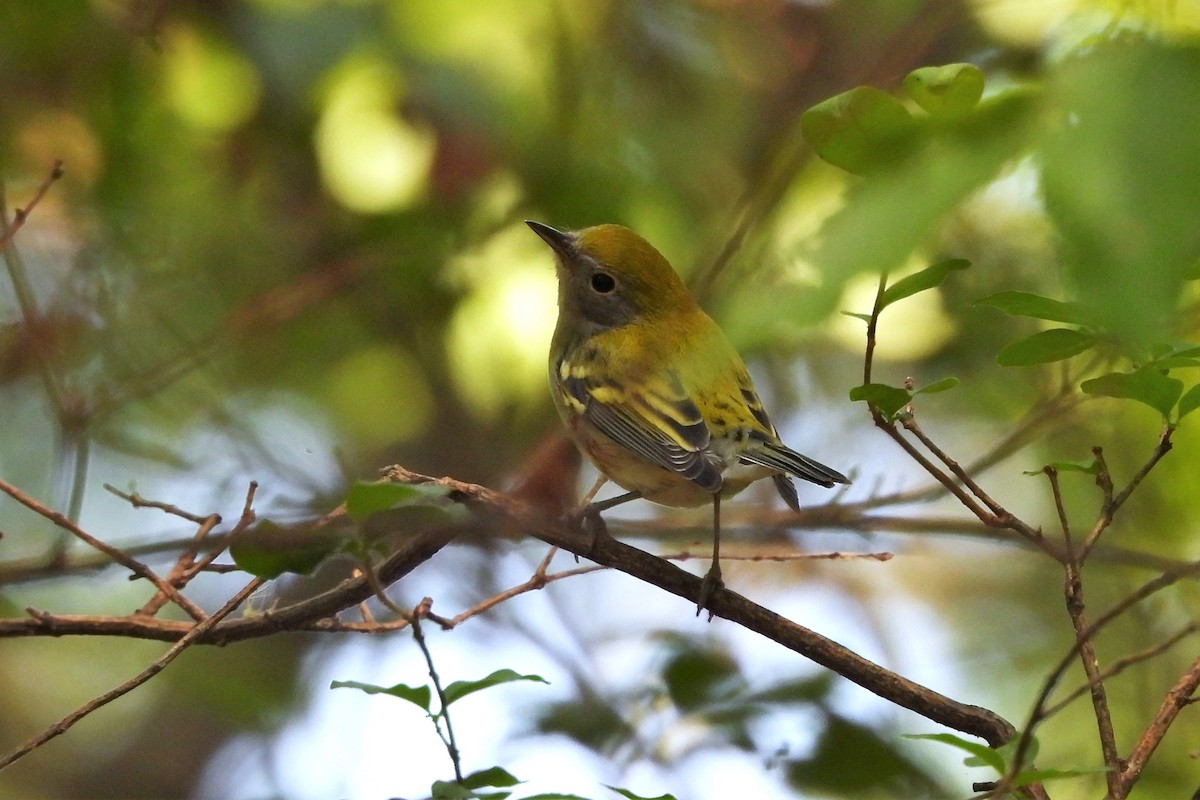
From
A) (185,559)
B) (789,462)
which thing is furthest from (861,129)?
(789,462)

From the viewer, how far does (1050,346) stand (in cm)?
125

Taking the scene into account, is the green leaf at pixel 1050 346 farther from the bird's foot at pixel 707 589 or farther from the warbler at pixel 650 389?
the warbler at pixel 650 389

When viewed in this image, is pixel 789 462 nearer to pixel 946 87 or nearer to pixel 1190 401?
pixel 1190 401

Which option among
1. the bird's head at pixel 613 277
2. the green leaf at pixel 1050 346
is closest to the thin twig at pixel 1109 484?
the green leaf at pixel 1050 346

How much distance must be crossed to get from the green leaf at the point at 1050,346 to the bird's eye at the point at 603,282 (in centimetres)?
197

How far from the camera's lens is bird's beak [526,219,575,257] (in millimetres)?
3082

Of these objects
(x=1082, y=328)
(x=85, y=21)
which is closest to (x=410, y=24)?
(x=85, y=21)

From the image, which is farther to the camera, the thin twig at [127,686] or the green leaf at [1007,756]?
the thin twig at [127,686]

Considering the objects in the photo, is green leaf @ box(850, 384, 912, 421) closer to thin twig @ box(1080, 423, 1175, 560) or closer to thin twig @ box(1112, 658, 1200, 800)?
thin twig @ box(1080, 423, 1175, 560)

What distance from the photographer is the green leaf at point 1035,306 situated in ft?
3.62

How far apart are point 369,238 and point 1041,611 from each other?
2.73 meters

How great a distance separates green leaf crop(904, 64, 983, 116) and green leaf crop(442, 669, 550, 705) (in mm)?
742

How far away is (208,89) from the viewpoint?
3.70 meters

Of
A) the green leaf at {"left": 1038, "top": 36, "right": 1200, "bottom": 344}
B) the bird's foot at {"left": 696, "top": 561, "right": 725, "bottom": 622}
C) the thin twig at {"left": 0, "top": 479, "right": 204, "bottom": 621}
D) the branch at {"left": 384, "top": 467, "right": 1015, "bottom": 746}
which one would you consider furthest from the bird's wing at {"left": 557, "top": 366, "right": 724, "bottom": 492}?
the green leaf at {"left": 1038, "top": 36, "right": 1200, "bottom": 344}
